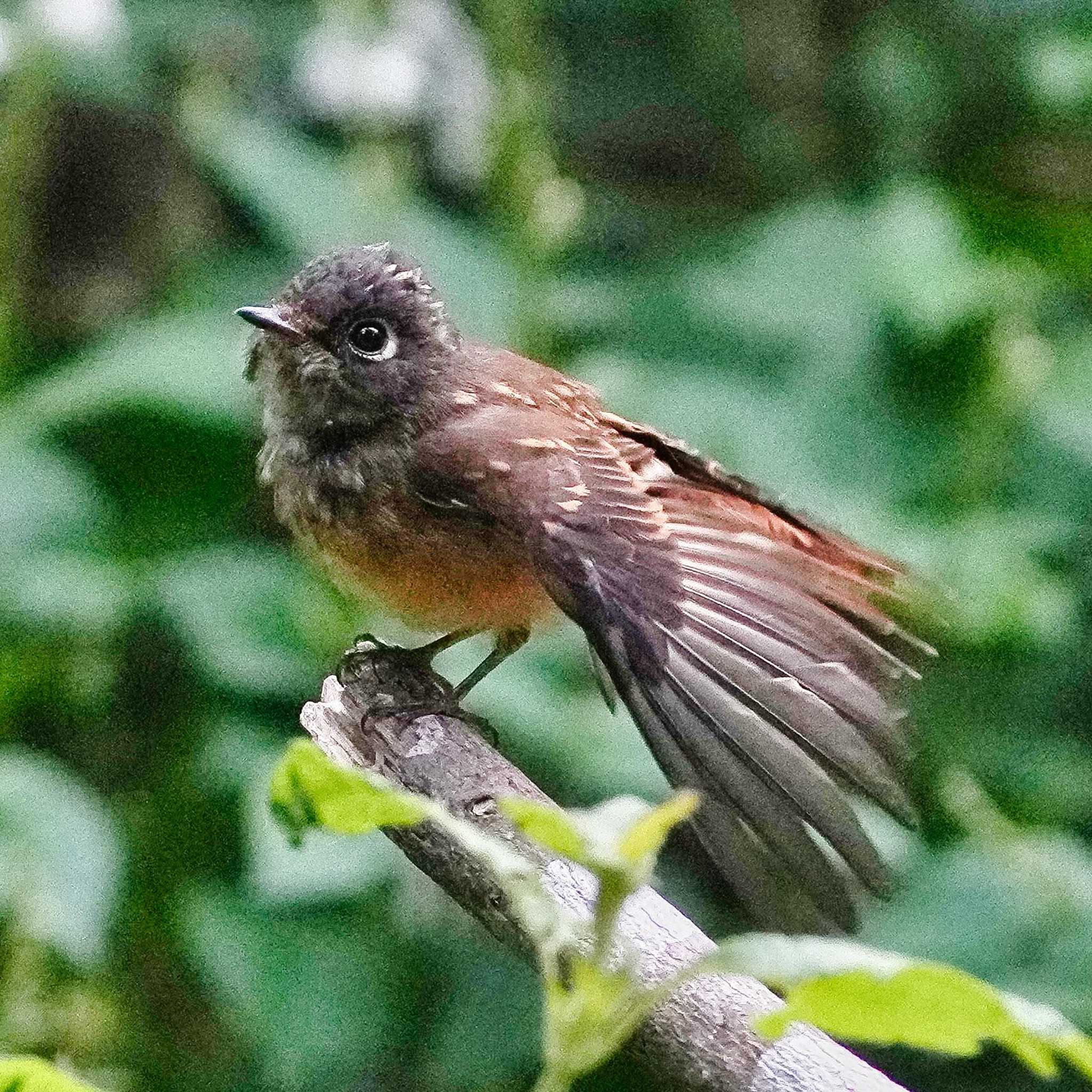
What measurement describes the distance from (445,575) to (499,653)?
48 centimetres

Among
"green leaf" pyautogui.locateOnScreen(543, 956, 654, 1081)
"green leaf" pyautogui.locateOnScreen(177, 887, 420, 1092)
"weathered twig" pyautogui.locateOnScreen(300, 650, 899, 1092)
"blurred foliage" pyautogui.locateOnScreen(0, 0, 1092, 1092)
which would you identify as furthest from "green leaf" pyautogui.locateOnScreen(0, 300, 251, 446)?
"green leaf" pyautogui.locateOnScreen(543, 956, 654, 1081)

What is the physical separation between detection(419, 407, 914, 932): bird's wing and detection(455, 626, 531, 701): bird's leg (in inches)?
16.4

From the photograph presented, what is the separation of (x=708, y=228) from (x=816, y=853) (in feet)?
12.0

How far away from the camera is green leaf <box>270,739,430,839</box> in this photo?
103 centimetres

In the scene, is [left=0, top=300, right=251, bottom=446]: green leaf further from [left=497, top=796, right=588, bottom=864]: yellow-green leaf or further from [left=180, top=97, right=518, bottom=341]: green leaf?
[left=497, top=796, right=588, bottom=864]: yellow-green leaf

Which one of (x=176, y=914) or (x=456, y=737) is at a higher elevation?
(x=456, y=737)

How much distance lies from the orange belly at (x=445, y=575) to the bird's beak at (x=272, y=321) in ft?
1.21

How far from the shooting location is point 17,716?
14.2 ft

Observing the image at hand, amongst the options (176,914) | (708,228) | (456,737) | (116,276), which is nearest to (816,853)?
(456,737)

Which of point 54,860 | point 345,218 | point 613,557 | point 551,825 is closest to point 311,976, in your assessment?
point 54,860

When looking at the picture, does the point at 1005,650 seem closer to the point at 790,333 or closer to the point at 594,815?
the point at 790,333

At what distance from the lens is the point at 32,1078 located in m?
1.12

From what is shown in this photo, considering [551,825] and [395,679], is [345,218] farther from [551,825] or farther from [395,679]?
[551,825]

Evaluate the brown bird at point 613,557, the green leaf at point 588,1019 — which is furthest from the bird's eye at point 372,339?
the green leaf at point 588,1019
